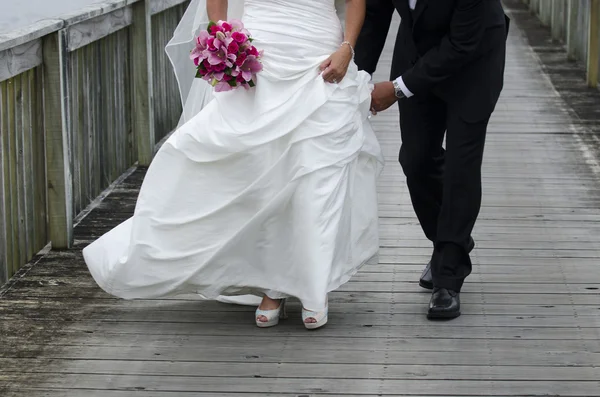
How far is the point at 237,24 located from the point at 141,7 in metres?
3.23

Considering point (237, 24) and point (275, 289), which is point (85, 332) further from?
point (237, 24)

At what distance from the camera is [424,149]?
5.00 metres

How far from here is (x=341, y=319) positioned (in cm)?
492

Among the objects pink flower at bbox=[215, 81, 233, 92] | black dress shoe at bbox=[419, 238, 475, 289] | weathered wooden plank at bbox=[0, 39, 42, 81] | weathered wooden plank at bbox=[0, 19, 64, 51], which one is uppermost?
weathered wooden plank at bbox=[0, 19, 64, 51]

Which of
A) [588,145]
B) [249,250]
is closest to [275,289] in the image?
[249,250]

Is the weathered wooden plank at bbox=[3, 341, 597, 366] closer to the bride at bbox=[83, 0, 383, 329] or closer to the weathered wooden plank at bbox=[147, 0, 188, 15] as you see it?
the bride at bbox=[83, 0, 383, 329]

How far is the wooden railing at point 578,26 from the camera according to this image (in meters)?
10.8

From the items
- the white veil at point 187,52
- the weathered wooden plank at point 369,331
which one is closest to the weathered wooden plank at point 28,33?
the white veil at point 187,52

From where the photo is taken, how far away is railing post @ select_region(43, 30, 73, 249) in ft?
19.4

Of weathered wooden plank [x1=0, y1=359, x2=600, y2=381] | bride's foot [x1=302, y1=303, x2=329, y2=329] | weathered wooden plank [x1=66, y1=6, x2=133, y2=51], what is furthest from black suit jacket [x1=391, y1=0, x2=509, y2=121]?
weathered wooden plank [x1=66, y1=6, x2=133, y2=51]

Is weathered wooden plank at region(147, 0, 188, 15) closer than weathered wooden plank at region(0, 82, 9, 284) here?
No

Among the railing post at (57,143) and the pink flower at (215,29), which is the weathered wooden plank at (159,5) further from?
the pink flower at (215,29)

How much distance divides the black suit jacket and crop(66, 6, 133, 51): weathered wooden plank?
213cm

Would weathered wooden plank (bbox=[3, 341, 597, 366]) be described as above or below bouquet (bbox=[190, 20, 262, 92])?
below
